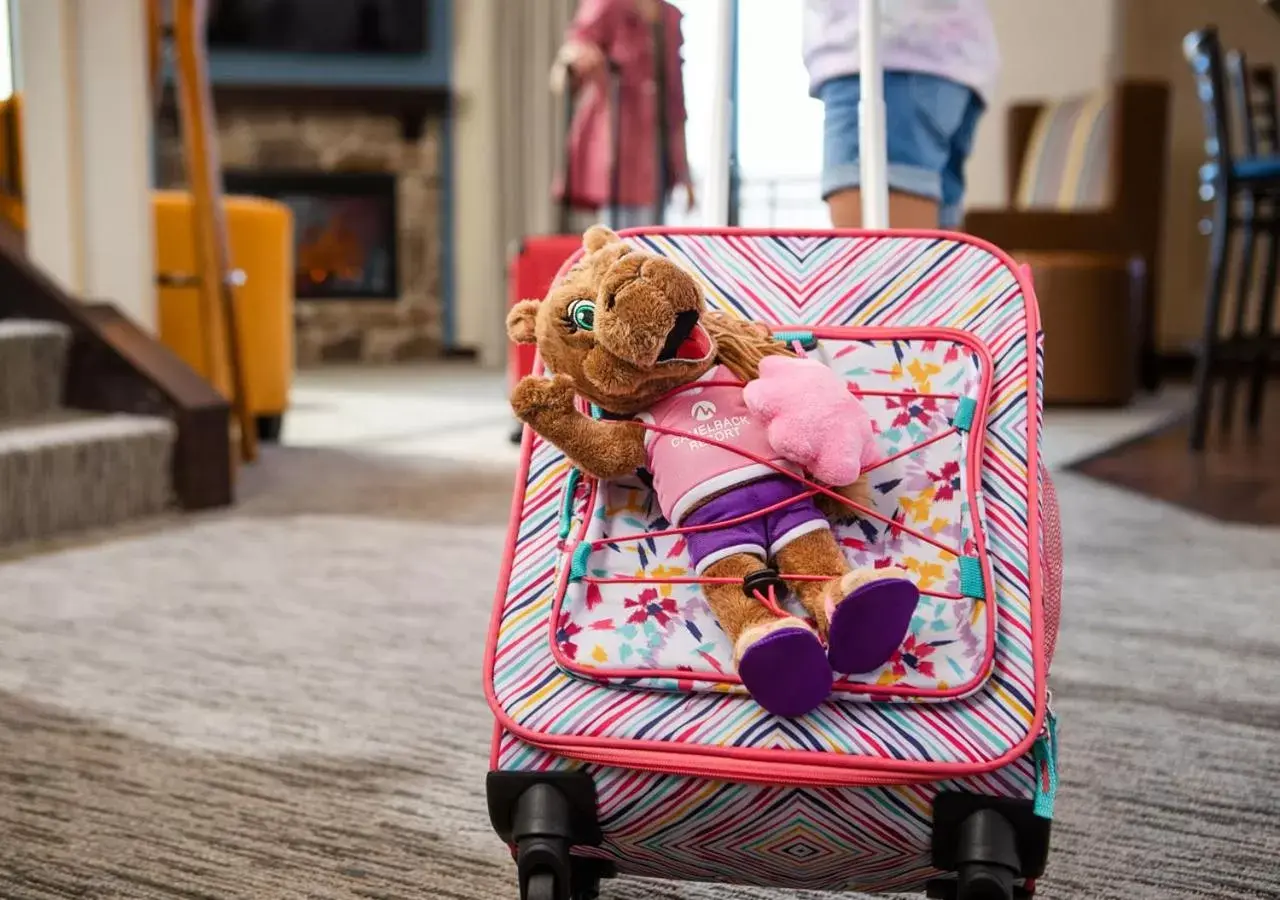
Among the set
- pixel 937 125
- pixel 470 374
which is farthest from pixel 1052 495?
pixel 470 374

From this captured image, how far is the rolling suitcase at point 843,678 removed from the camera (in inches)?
28.4

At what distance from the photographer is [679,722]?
75 cm

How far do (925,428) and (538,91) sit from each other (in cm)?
547

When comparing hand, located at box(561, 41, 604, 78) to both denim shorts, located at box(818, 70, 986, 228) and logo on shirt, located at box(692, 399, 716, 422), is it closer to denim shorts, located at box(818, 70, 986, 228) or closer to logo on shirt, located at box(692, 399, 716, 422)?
denim shorts, located at box(818, 70, 986, 228)

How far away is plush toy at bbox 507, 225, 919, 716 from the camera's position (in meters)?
0.78

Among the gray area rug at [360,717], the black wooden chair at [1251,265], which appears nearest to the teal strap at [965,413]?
the gray area rug at [360,717]

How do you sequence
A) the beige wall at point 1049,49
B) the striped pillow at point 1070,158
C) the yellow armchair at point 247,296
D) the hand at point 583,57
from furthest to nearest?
the beige wall at point 1049,49 < the striped pillow at point 1070,158 < the hand at point 583,57 < the yellow armchair at point 247,296

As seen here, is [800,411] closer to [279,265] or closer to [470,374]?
[279,265]

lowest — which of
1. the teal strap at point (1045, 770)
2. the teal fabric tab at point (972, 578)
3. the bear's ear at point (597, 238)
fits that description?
the teal strap at point (1045, 770)

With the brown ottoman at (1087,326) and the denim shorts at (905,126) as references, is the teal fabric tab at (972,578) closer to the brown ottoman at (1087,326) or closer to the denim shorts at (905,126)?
the denim shorts at (905,126)

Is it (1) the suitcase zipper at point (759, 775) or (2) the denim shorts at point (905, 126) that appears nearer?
(1) the suitcase zipper at point (759, 775)

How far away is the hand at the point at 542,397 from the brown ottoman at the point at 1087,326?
3.51 m

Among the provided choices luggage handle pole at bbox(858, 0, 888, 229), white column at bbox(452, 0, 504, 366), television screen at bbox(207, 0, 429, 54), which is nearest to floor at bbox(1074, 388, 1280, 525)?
luggage handle pole at bbox(858, 0, 888, 229)

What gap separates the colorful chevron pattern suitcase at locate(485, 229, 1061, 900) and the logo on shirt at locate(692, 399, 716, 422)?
0.08 meters
